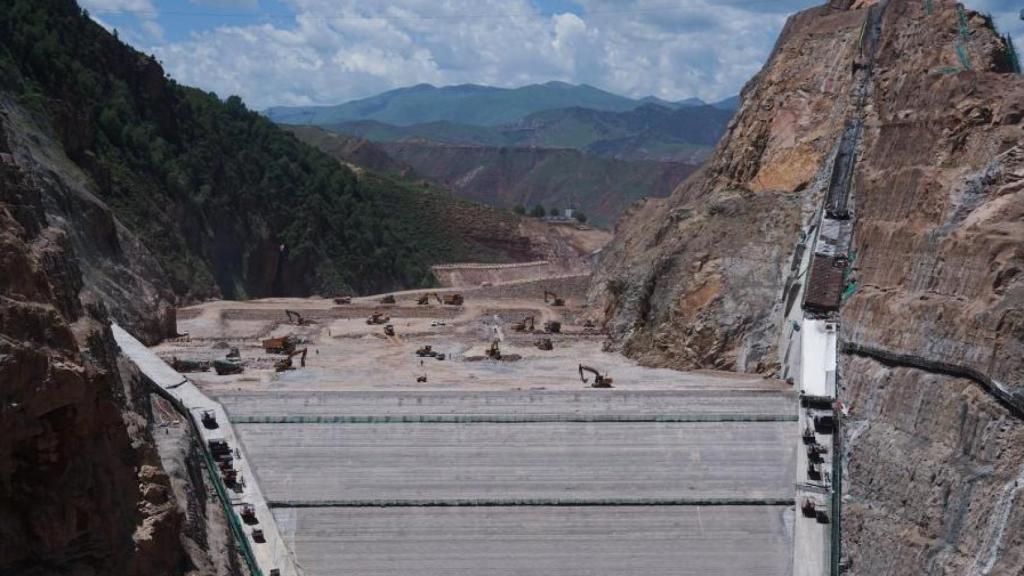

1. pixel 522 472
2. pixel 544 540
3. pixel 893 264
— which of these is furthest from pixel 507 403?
pixel 893 264

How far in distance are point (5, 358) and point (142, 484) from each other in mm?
3859

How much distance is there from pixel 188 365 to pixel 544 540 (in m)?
12.2

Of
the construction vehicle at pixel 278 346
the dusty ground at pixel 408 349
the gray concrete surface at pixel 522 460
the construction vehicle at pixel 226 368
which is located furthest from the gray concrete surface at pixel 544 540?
the construction vehicle at pixel 278 346

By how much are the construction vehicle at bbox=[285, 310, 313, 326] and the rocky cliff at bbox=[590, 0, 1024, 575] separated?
11642 mm

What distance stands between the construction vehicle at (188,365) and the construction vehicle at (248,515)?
8.06 meters

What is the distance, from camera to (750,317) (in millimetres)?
31969

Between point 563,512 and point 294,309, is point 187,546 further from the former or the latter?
point 294,309

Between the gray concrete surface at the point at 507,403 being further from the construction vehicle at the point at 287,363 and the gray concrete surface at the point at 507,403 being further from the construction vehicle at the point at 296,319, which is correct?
the construction vehicle at the point at 296,319

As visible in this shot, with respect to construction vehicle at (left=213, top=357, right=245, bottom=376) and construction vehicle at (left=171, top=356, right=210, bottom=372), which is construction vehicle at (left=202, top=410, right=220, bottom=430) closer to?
construction vehicle at (left=171, top=356, right=210, bottom=372)

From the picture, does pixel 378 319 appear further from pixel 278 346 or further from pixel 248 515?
pixel 248 515

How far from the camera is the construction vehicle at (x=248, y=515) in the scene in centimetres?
2198

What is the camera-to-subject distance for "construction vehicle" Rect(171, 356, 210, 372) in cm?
2962

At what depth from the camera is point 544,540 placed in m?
22.8

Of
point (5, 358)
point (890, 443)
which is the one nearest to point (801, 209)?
point (890, 443)
